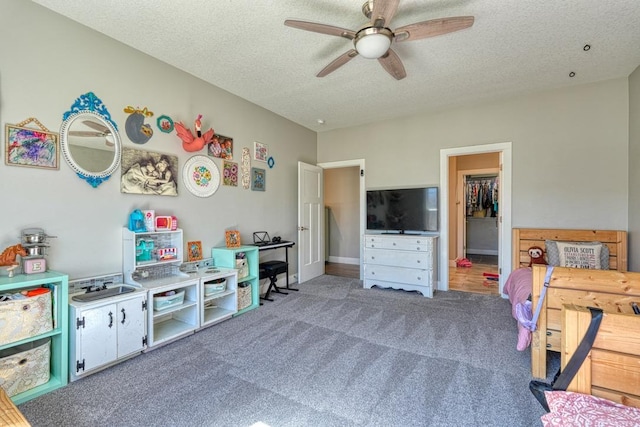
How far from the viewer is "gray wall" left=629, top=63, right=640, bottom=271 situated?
2.95 m

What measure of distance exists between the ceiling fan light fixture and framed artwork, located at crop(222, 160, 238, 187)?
2.15 m

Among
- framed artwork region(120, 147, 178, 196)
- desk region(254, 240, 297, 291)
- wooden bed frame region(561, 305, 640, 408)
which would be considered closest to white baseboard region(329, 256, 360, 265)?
desk region(254, 240, 297, 291)

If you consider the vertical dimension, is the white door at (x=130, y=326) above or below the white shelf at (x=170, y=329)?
above

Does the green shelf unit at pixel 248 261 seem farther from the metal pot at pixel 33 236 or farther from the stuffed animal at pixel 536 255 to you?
the stuffed animal at pixel 536 255

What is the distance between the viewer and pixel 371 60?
9.21 feet

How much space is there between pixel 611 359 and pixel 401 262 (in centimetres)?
293

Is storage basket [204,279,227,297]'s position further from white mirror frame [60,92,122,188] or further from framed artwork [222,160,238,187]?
white mirror frame [60,92,122,188]

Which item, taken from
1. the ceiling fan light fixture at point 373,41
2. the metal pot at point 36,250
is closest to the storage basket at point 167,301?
the metal pot at point 36,250

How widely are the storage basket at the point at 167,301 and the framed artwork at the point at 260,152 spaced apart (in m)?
2.08

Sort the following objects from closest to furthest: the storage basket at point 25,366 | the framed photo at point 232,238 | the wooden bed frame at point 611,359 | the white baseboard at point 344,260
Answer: the wooden bed frame at point 611,359 → the storage basket at point 25,366 → the framed photo at point 232,238 → the white baseboard at point 344,260

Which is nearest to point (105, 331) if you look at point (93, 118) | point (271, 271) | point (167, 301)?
point (167, 301)

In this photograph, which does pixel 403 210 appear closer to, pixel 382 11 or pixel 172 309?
pixel 382 11

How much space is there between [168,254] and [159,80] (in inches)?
69.4

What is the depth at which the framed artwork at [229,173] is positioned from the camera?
353 cm
